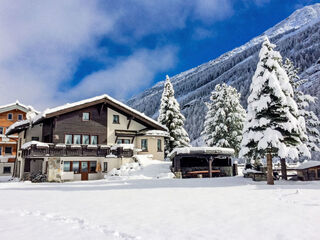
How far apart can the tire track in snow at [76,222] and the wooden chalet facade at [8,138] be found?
3604 centimetres

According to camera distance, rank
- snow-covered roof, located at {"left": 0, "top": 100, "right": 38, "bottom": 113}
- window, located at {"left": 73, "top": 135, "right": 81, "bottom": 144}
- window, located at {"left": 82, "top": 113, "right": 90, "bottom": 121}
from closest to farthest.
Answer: window, located at {"left": 73, "top": 135, "right": 81, "bottom": 144}, window, located at {"left": 82, "top": 113, "right": 90, "bottom": 121}, snow-covered roof, located at {"left": 0, "top": 100, "right": 38, "bottom": 113}

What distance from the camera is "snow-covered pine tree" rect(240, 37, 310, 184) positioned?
17.7 meters

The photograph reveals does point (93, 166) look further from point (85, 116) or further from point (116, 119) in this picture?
point (116, 119)

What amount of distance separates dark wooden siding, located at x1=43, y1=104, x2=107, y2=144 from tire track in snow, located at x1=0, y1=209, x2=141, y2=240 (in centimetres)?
1867

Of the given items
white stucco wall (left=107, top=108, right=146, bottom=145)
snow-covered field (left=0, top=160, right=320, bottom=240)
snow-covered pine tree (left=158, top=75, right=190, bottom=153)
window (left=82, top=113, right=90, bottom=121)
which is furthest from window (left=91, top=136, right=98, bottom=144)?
snow-covered field (left=0, top=160, right=320, bottom=240)

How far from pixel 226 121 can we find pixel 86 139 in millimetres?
18194

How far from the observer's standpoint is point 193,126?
298 feet

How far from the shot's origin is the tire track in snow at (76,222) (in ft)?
20.5

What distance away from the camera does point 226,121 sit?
34219mm

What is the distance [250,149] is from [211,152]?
633 cm

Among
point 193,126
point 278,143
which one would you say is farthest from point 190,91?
point 278,143

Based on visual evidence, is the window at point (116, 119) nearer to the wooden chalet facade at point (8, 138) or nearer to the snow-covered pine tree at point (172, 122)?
the snow-covered pine tree at point (172, 122)

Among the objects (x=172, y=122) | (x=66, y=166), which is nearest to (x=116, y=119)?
(x=66, y=166)

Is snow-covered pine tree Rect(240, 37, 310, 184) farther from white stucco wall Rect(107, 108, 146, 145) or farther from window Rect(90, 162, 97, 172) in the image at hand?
window Rect(90, 162, 97, 172)
